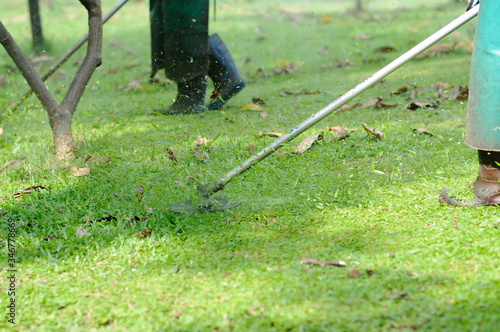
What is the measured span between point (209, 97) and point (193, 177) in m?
1.75

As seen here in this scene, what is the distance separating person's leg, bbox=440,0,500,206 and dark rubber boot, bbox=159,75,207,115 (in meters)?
2.19

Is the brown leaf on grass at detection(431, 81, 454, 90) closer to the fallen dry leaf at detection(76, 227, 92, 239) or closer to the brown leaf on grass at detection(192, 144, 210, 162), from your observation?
the brown leaf on grass at detection(192, 144, 210, 162)

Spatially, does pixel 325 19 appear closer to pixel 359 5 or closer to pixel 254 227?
pixel 359 5

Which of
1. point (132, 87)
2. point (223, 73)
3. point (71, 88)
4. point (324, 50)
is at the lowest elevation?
point (132, 87)

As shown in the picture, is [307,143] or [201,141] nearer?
[307,143]

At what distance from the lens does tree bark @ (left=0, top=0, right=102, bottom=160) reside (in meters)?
2.86

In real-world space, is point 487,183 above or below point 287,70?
above

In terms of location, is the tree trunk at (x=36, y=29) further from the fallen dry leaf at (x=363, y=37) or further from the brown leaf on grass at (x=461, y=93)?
the brown leaf on grass at (x=461, y=93)

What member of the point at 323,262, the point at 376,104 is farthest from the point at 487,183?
the point at 376,104

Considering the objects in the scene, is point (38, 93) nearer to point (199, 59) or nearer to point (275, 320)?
point (199, 59)

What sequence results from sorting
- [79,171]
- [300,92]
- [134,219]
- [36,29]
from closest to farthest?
1. [134,219]
2. [79,171]
3. [300,92]
4. [36,29]

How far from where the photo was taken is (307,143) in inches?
119

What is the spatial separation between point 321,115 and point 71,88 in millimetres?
1554

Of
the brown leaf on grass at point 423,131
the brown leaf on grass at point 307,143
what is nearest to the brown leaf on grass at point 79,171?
the brown leaf on grass at point 307,143
